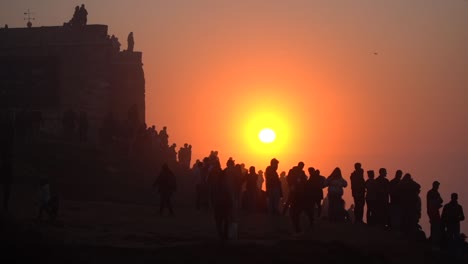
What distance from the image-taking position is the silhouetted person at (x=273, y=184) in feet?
84.9

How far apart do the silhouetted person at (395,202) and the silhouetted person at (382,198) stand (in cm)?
17

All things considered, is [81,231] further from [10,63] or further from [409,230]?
[10,63]

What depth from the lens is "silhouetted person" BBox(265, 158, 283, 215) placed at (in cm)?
2588

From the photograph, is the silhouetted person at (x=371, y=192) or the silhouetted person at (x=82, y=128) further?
the silhouetted person at (x=82, y=128)

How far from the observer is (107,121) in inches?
1657

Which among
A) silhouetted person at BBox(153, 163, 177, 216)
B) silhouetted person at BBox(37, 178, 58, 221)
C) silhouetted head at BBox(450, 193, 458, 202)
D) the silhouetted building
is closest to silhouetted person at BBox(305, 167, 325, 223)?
silhouetted head at BBox(450, 193, 458, 202)

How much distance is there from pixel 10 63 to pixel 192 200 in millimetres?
22419

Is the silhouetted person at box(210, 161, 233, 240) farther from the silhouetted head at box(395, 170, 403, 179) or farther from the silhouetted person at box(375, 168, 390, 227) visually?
the silhouetted head at box(395, 170, 403, 179)

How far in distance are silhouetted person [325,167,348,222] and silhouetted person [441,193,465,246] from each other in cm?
284

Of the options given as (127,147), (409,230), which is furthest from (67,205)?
(127,147)

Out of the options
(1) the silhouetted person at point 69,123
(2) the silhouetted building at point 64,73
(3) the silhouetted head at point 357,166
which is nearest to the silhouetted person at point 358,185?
(3) the silhouetted head at point 357,166

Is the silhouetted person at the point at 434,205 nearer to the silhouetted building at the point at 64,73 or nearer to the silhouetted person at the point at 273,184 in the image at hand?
the silhouetted person at the point at 273,184

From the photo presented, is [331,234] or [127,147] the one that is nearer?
[331,234]

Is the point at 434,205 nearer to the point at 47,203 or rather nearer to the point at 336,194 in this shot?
the point at 336,194
